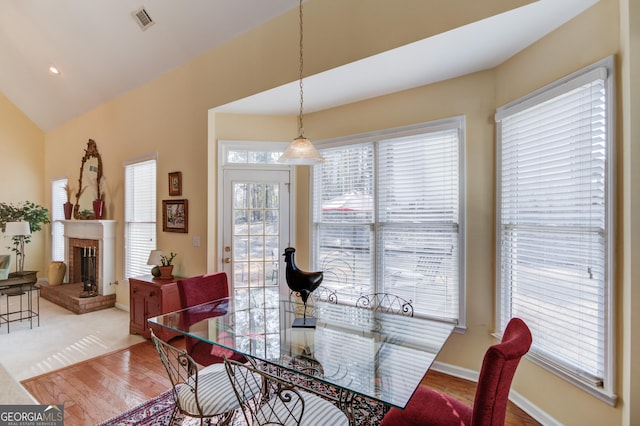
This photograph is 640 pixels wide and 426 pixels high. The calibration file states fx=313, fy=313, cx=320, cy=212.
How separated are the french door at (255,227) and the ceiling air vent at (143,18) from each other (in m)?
1.85

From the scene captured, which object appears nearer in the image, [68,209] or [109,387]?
[109,387]

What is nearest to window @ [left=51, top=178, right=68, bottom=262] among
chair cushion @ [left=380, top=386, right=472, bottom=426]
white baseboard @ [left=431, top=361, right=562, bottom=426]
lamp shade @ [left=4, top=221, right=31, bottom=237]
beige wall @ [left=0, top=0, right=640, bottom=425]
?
lamp shade @ [left=4, top=221, right=31, bottom=237]

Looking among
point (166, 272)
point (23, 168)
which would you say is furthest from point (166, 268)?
point (23, 168)

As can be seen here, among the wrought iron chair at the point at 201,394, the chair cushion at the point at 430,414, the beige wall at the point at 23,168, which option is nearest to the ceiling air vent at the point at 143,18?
the wrought iron chair at the point at 201,394

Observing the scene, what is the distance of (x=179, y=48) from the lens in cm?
379

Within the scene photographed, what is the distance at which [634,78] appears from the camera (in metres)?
1.75

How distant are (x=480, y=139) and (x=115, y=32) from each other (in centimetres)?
437

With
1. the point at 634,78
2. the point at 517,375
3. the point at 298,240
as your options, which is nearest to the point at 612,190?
the point at 634,78

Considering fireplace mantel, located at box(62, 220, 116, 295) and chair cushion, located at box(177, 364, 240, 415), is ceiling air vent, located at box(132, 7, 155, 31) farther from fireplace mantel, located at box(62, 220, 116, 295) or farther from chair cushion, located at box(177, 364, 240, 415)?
chair cushion, located at box(177, 364, 240, 415)

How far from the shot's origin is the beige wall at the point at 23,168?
6391 mm

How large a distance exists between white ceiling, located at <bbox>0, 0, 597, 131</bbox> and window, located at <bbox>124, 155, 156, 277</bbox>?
125 cm

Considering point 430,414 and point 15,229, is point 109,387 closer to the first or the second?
point 430,414

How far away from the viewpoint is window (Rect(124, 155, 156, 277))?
454 centimetres

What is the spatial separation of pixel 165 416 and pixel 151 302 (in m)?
1.71
